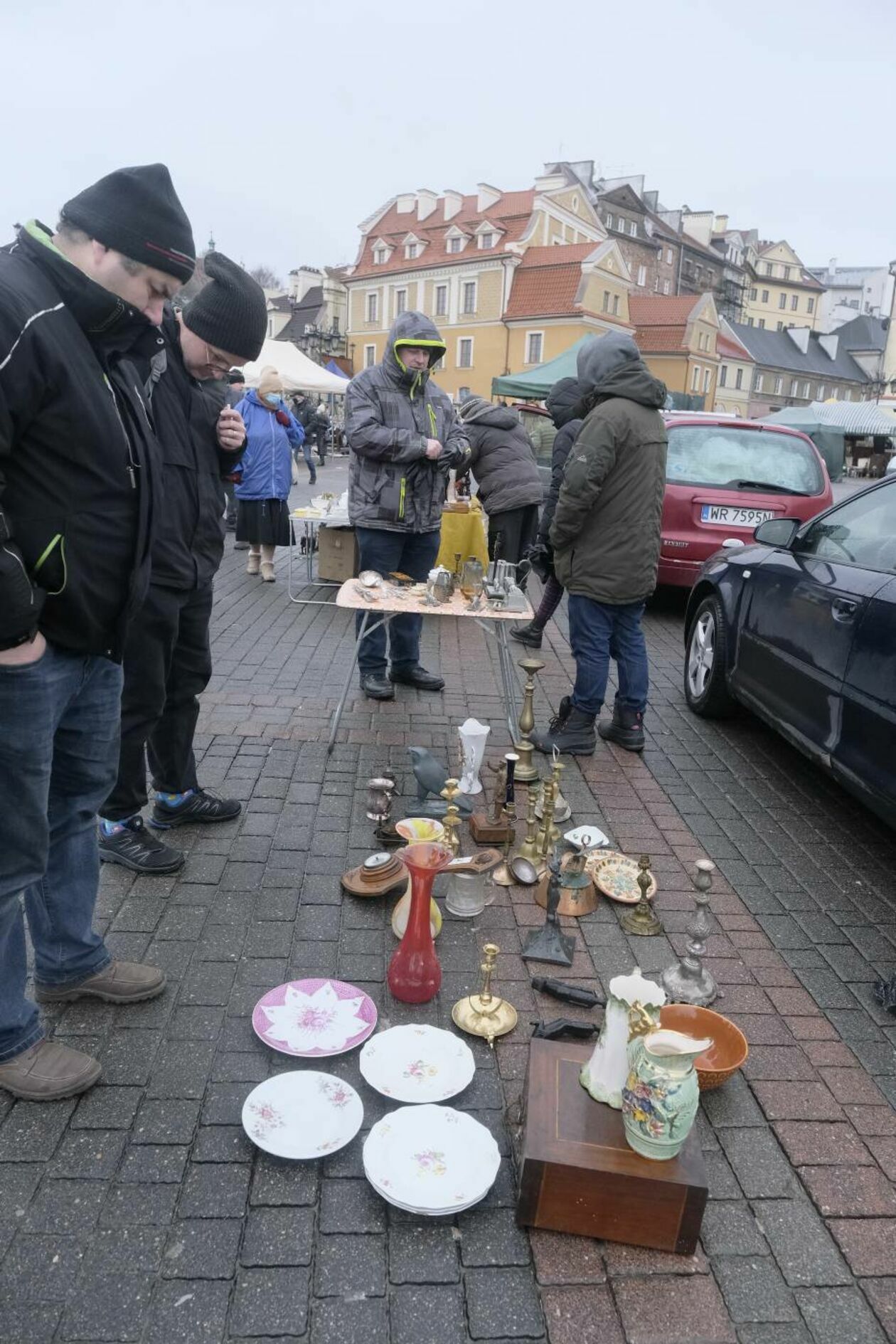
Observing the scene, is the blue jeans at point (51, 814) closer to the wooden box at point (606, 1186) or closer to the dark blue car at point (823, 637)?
the wooden box at point (606, 1186)

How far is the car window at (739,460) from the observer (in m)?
7.53

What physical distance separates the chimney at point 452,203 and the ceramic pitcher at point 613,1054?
173ft

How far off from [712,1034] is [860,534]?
2.44 meters

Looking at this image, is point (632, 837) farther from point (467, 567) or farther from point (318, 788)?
point (467, 567)

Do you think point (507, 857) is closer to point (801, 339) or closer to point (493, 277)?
point (493, 277)

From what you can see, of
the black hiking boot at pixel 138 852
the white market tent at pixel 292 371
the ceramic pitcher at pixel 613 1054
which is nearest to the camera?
the ceramic pitcher at pixel 613 1054

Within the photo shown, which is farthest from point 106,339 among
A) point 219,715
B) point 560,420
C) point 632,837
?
point 560,420

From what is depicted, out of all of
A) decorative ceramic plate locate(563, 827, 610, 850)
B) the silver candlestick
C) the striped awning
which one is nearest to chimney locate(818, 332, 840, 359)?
the striped awning

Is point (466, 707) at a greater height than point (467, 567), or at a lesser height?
lesser

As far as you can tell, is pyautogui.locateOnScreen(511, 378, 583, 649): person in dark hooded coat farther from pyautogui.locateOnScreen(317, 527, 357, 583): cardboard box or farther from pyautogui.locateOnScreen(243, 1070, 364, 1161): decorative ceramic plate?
pyautogui.locateOnScreen(243, 1070, 364, 1161): decorative ceramic plate

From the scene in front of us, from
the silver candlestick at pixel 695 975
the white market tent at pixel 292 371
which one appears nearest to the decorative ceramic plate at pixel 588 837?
the silver candlestick at pixel 695 975

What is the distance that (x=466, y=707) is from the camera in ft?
17.2

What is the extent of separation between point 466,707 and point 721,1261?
11.8 feet

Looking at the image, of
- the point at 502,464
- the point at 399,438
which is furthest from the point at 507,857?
the point at 502,464
